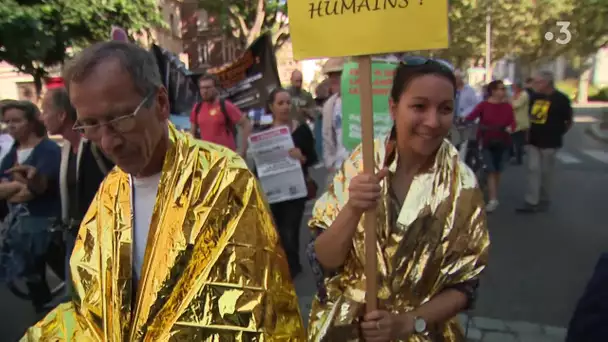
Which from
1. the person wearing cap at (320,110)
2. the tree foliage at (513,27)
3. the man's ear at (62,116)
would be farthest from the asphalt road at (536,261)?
the tree foliage at (513,27)

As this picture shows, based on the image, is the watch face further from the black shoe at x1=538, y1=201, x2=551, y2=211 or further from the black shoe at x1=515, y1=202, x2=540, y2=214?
the black shoe at x1=538, y1=201, x2=551, y2=211

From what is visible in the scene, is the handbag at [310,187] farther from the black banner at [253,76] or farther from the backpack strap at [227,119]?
the black banner at [253,76]

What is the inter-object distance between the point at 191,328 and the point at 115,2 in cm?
1273

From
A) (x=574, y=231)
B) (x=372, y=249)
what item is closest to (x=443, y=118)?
(x=372, y=249)

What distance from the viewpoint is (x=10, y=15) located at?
34.9 feet

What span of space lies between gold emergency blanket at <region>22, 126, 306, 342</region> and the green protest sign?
302cm

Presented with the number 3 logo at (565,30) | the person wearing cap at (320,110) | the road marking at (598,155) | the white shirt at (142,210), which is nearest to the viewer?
the white shirt at (142,210)

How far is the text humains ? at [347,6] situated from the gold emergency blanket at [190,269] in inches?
19.9

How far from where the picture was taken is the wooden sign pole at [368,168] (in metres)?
1.64

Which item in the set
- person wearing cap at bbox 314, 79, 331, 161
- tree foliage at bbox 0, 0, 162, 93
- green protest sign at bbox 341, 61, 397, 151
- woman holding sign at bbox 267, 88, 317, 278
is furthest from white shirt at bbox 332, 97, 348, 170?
tree foliage at bbox 0, 0, 162, 93

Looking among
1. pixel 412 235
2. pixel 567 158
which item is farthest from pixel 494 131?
pixel 412 235

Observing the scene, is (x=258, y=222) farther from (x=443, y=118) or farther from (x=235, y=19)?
(x=235, y=19)

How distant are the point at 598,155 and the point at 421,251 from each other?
45.8 feet

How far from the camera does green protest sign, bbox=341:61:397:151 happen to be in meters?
4.58
